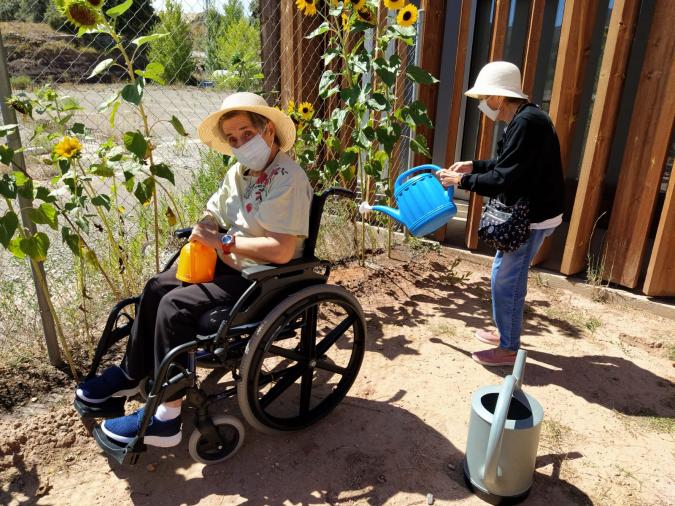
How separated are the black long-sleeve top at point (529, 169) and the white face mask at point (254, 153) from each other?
0.96 m

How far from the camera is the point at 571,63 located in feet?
11.4

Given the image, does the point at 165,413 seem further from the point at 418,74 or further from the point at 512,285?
the point at 418,74

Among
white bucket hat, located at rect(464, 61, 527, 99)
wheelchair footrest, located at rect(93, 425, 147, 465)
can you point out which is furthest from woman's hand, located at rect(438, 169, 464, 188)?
wheelchair footrest, located at rect(93, 425, 147, 465)

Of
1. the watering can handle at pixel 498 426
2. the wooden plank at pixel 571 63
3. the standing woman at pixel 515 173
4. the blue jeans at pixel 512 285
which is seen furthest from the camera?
the wooden plank at pixel 571 63

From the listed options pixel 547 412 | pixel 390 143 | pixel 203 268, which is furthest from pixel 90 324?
pixel 547 412

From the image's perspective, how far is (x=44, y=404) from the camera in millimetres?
2393

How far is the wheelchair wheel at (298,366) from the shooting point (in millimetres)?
1919

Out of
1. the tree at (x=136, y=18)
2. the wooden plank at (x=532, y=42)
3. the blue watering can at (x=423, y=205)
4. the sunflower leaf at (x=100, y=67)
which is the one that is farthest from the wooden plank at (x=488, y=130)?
the sunflower leaf at (x=100, y=67)

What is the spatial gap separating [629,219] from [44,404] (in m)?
3.59

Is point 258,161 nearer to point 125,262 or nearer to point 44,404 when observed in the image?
point 125,262

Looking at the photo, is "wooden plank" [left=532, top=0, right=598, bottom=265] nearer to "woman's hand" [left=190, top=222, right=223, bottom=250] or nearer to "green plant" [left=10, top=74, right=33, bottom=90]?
"woman's hand" [left=190, top=222, right=223, bottom=250]

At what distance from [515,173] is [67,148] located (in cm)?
194

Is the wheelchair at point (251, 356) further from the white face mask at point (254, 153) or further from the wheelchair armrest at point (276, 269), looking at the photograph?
the white face mask at point (254, 153)

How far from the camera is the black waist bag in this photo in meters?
2.46
